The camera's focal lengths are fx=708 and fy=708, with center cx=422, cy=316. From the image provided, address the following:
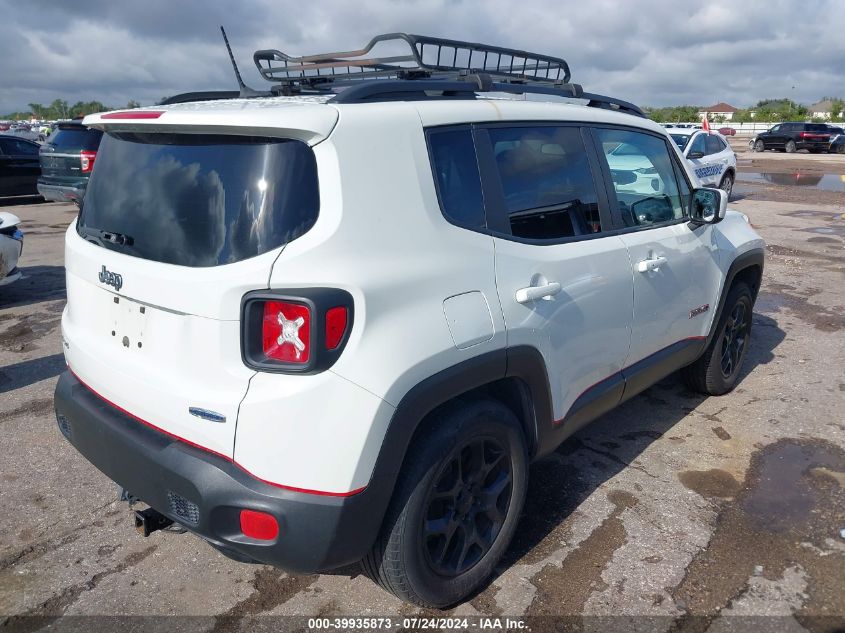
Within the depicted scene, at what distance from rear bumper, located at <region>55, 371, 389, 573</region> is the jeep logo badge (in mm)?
517

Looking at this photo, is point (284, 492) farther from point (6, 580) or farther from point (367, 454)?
point (6, 580)

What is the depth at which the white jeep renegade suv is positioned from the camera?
85.6 inches

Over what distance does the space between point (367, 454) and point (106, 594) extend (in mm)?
1435

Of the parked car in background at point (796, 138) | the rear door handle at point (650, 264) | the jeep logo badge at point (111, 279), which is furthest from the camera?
the parked car in background at point (796, 138)

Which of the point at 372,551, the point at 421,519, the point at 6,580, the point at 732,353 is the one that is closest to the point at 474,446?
the point at 421,519

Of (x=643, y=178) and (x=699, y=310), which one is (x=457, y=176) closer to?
(x=643, y=178)

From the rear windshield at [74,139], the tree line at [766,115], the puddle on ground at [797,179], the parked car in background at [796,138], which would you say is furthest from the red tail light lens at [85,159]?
the tree line at [766,115]

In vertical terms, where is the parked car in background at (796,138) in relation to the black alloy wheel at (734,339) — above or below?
above

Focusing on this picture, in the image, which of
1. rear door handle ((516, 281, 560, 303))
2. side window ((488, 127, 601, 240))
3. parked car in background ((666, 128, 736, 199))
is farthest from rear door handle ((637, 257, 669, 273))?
parked car in background ((666, 128, 736, 199))

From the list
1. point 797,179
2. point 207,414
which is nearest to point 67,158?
point 207,414

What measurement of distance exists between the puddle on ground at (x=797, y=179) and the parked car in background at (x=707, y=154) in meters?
5.79

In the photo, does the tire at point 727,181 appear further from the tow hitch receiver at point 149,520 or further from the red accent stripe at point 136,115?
the tow hitch receiver at point 149,520

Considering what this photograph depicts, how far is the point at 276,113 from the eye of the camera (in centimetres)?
223

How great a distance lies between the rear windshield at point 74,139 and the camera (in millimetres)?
13023
